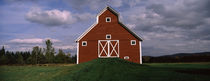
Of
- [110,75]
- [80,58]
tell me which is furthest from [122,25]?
[110,75]

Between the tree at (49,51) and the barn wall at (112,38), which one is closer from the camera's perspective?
the barn wall at (112,38)

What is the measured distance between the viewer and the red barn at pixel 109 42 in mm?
23516

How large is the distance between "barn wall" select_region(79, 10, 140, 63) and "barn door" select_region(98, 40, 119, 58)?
1.46 feet

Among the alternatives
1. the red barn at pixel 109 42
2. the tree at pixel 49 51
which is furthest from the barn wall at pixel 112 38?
the tree at pixel 49 51

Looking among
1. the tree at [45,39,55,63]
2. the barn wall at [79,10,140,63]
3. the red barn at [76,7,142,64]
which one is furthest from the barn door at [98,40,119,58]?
the tree at [45,39,55,63]

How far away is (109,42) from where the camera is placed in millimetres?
23672

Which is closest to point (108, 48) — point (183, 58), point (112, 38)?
point (112, 38)

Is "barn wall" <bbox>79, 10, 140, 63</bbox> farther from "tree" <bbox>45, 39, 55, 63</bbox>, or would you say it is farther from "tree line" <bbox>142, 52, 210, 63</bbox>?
"tree" <bbox>45, 39, 55, 63</bbox>

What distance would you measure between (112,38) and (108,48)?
1566mm

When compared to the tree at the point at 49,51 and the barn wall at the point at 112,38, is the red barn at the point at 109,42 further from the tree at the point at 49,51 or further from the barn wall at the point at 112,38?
the tree at the point at 49,51

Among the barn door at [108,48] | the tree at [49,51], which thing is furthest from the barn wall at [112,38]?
the tree at [49,51]

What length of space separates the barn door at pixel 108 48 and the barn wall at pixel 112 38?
1.46 ft

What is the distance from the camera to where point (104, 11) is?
2480 cm

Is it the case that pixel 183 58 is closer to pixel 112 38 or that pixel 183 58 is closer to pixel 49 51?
pixel 112 38
